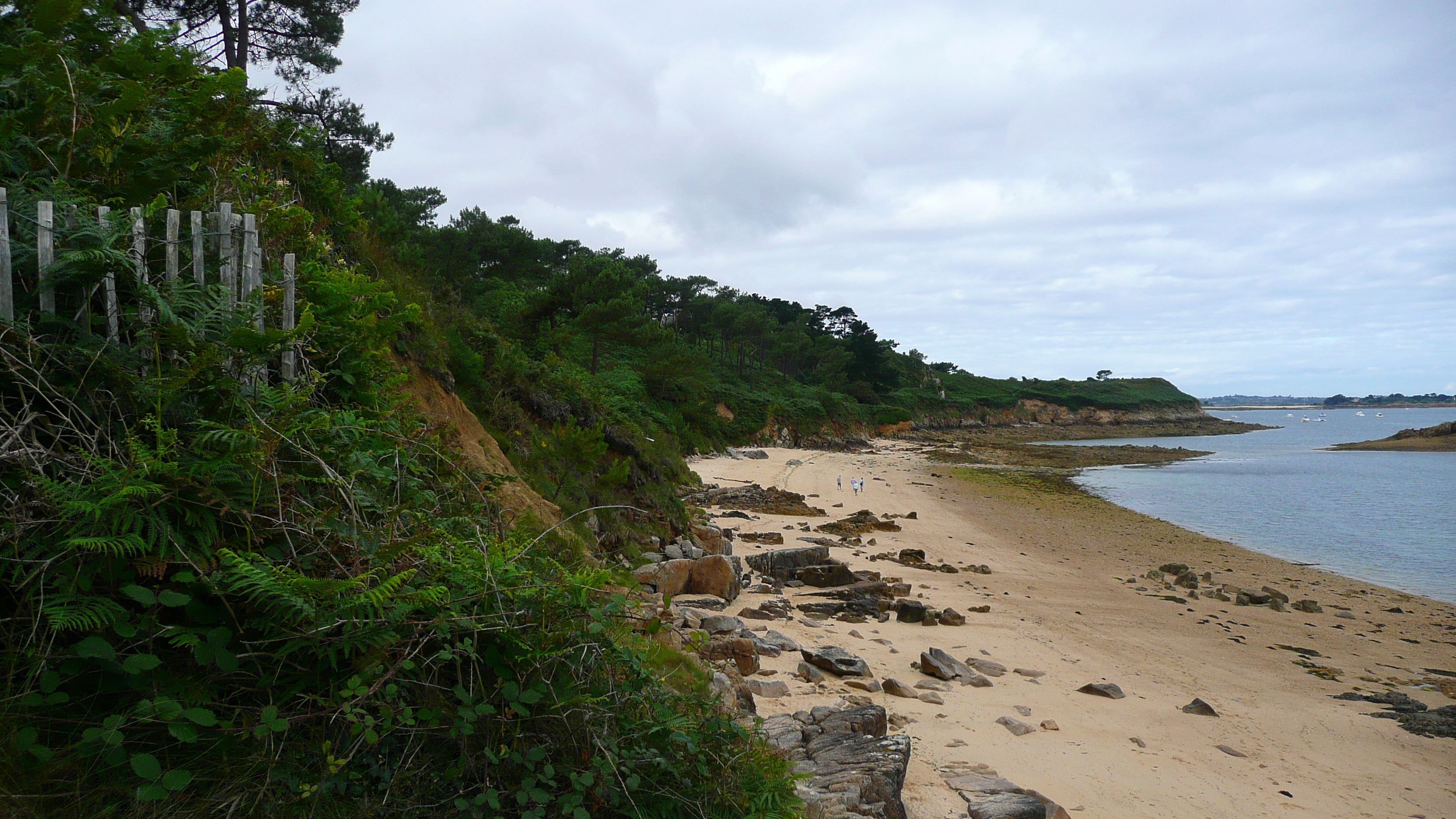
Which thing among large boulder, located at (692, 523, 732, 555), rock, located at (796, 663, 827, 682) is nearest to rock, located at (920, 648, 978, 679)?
rock, located at (796, 663, 827, 682)

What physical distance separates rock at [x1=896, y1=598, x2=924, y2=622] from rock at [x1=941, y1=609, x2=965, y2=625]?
1.00 feet

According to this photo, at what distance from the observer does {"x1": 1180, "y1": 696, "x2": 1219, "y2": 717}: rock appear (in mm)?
6770

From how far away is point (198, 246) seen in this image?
307 cm

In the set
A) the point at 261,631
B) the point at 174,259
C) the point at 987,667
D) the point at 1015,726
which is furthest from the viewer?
the point at 987,667

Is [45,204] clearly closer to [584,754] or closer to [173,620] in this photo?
[173,620]

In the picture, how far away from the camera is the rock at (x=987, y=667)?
715 centimetres

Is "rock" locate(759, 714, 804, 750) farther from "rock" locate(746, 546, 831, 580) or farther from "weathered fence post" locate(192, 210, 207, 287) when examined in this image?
"rock" locate(746, 546, 831, 580)

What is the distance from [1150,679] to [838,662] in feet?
13.4

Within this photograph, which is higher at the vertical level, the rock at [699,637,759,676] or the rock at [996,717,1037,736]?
the rock at [699,637,759,676]

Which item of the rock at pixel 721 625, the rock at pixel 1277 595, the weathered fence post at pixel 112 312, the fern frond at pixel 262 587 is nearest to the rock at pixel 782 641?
the rock at pixel 721 625

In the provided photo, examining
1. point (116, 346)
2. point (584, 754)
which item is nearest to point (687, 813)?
point (584, 754)

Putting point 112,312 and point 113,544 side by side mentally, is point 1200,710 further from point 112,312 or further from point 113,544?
point 112,312

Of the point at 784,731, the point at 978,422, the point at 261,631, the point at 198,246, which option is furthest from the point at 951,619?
the point at 978,422

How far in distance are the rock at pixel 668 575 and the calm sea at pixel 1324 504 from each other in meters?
15.7
